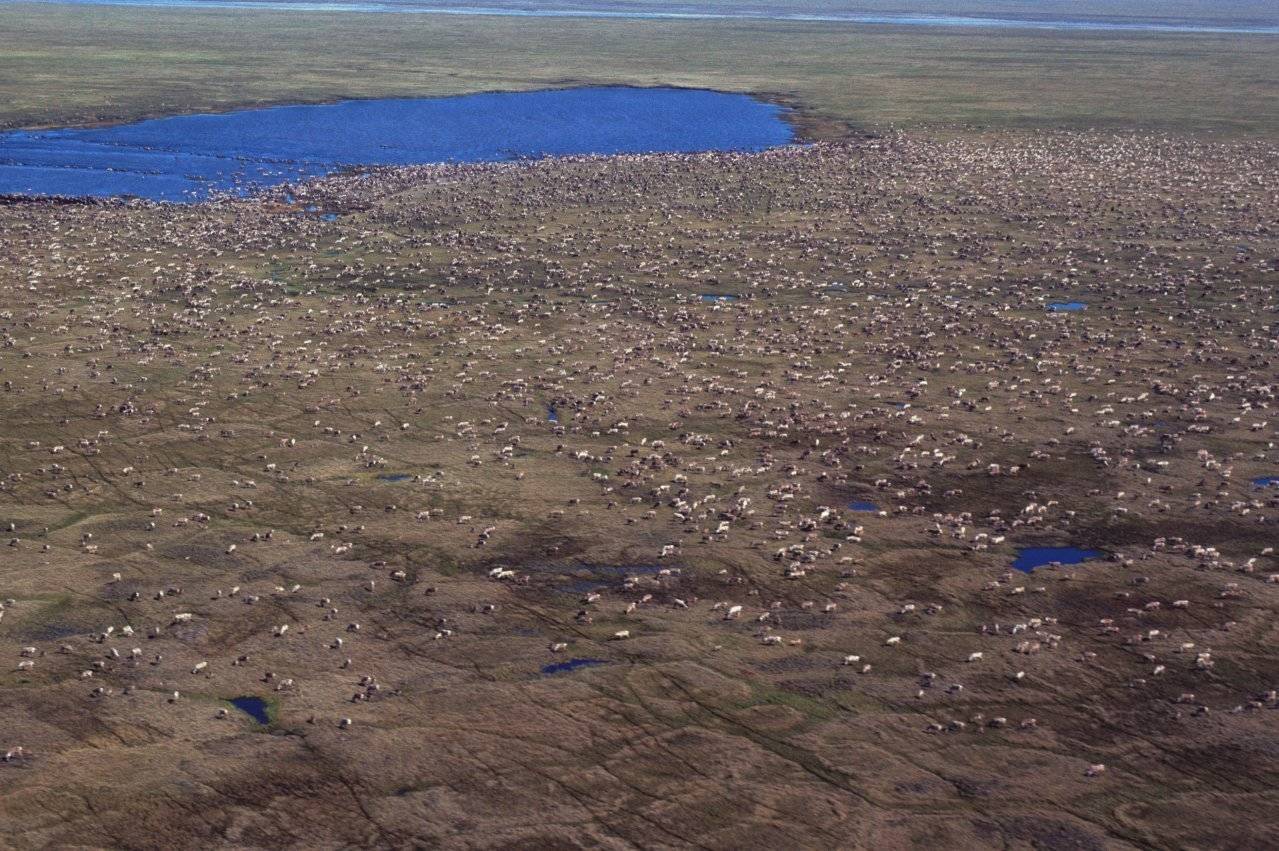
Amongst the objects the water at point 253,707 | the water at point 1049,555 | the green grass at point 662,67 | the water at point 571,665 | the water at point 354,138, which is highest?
the green grass at point 662,67

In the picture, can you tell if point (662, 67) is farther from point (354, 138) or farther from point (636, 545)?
point (636, 545)

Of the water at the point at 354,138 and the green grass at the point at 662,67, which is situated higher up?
the green grass at the point at 662,67

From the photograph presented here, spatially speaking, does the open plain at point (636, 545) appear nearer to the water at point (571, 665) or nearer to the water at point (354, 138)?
the water at point (571, 665)

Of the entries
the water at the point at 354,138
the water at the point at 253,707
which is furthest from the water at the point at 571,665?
the water at the point at 354,138

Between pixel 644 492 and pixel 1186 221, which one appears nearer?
pixel 644 492

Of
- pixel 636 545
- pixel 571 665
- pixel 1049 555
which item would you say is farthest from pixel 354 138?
pixel 571 665

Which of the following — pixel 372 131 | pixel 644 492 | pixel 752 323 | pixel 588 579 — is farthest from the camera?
pixel 372 131

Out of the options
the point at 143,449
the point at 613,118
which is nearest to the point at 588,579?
the point at 143,449

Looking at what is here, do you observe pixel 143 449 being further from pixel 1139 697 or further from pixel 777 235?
pixel 777 235

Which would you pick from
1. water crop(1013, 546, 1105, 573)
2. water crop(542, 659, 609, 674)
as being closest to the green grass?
water crop(1013, 546, 1105, 573)
